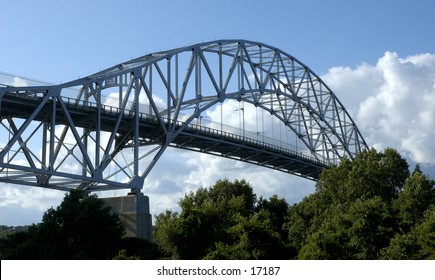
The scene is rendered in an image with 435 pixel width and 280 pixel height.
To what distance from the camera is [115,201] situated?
6475cm

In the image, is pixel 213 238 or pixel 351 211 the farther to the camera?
pixel 213 238

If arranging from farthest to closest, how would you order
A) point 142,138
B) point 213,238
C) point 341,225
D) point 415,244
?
point 142,138 → point 213,238 → point 341,225 → point 415,244

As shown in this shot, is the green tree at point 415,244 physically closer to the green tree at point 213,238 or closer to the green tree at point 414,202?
the green tree at point 414,202

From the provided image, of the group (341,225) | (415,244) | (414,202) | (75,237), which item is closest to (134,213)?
(75,237)

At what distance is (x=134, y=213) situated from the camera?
63000 mm

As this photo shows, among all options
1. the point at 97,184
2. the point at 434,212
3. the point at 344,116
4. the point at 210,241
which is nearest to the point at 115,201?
the point at 97,184

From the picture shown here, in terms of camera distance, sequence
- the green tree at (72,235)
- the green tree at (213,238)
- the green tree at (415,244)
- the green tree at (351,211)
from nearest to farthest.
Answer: the green tree at (415,244) < the green tree at (351,211) < the green tree at (72,235) < the green tree at (213,238)

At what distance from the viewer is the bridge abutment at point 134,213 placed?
204ft

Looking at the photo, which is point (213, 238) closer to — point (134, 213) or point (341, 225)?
point (341, 225)

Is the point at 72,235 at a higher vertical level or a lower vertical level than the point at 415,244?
higher

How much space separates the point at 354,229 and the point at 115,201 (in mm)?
25389

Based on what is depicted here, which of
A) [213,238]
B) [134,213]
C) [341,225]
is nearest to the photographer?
[341,225]

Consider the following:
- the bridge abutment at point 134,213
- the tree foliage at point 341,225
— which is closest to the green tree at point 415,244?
the tree foliage at point 341,225

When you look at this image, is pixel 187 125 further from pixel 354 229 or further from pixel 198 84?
pixel 354 229
